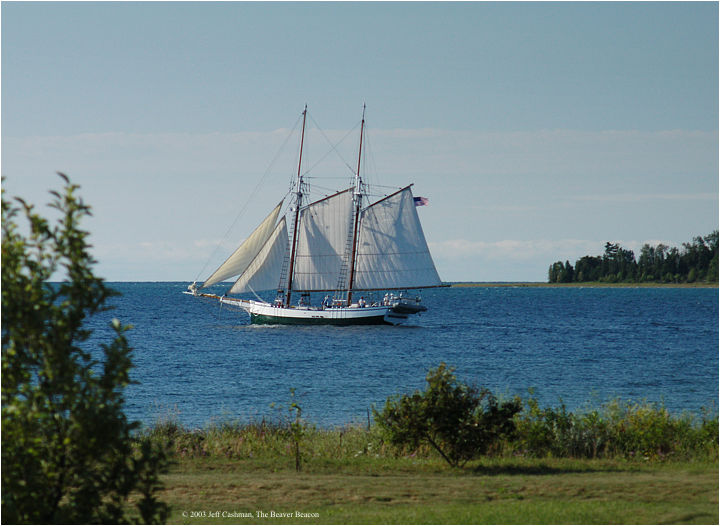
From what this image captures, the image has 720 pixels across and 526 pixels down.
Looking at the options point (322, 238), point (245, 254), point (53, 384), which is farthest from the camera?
point (322, 238)

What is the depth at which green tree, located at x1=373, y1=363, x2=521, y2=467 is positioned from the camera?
14875 mm

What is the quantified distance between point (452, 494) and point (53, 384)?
7735mm

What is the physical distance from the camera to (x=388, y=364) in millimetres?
47594

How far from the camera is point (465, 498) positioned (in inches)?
472

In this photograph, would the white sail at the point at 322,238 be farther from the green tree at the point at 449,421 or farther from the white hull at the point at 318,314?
the green tree at the point at 449,421

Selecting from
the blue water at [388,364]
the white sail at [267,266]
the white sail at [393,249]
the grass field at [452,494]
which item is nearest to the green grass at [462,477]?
the grass field at [452,494]

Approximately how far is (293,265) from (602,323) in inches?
1538

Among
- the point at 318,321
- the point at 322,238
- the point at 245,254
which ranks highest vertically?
the point at 322,238

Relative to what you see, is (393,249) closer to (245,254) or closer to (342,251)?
(342,251)

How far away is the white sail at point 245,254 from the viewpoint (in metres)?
64.9

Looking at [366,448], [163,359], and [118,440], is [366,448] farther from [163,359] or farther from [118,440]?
[163,359]

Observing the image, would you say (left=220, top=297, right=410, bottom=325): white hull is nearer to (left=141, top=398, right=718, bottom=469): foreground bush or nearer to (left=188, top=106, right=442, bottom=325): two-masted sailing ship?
(left=188, top=106, right=442, bottom=325): two-masted sailing ship

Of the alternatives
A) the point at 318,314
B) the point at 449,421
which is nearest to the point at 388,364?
the point at 318,314

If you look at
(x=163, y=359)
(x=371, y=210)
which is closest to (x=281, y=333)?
(x=371, y=210)
